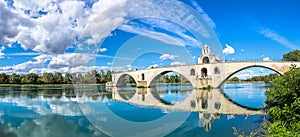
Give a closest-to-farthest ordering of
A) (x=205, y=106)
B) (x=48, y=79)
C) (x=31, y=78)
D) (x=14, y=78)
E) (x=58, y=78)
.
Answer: (x=205, y=106) < (x=14, y=78) < (x=31, y=78) < (x=48, y=79) < (x=58, y=78)

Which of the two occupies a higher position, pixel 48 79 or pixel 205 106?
pixel 48 79

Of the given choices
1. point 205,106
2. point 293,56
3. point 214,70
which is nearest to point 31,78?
point 214,70

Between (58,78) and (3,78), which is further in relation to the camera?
(58,78)

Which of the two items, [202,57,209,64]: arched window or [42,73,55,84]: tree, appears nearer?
[202,57,209,64]: arched window

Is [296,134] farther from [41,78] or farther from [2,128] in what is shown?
[41,78]

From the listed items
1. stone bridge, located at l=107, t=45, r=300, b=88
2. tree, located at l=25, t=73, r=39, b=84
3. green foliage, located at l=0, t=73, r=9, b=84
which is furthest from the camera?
tree, located at l=25, t=73, r=39, b=84

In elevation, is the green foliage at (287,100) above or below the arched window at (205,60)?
below

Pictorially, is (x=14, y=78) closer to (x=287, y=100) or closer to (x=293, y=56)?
(x=293, y=56)

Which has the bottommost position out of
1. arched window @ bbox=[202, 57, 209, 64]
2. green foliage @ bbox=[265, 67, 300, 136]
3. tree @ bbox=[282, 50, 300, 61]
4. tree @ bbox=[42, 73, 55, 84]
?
green foliage @ bbox=[265, 67, 300, 136]

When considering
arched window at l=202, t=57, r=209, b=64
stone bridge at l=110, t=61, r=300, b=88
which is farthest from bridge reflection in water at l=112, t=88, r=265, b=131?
arched window at l=202, t=57, r=209, b=64

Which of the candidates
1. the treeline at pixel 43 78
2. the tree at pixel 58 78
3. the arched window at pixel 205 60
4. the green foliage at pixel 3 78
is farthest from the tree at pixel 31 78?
the arched window at pixel 205 60

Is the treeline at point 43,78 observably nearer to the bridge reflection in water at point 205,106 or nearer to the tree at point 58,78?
the tree at point 58,78

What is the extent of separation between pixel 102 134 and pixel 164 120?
431cm

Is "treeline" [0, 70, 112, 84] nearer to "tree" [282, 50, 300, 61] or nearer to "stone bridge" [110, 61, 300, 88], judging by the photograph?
"stone bridge" [110, 61, 300, 88]
